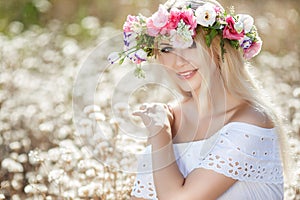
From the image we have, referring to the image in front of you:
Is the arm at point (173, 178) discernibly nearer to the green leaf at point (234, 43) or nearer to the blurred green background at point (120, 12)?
the green leaf at point (234, 43)

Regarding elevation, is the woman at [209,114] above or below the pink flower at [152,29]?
below

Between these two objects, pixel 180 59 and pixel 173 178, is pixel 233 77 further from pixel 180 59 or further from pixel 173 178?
pixel 173 178

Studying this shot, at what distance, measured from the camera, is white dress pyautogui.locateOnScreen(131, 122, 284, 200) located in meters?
2.42

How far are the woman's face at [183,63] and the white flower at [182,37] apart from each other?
1.0 inches

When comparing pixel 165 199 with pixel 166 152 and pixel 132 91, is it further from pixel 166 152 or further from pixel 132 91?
pixel 132 91

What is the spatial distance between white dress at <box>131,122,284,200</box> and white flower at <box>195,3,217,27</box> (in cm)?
35

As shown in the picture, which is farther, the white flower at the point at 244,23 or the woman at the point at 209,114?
the white flower at the point at 244,23

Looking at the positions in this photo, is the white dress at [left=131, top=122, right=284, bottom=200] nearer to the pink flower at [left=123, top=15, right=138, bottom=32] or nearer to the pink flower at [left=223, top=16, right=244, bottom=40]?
the pink flower at [left=223, top=16, right=244, bottom=40]

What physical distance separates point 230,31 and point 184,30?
177 millimetres

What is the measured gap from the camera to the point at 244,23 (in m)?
2.56

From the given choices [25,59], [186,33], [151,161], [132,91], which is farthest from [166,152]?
[25,59]

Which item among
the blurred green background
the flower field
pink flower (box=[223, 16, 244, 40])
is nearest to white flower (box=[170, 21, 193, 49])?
pink flower (box=[223, 16, 244, 40])

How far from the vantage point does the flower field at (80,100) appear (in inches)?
131

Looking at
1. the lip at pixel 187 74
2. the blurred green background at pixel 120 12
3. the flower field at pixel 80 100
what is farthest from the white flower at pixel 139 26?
the blurred green background at pixel 120 12
